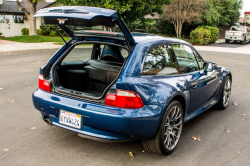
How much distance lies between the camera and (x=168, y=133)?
11.8 ft

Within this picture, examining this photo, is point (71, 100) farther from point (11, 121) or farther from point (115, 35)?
point (11, 121)

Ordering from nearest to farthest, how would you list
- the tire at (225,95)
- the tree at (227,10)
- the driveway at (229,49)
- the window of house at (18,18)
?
the tire at (225,95)
the driveway at (229,49)
the window of house at (18,18)
the tree at (227,10)

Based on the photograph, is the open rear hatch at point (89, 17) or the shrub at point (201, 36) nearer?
the open rear hatch at point (89, 17)

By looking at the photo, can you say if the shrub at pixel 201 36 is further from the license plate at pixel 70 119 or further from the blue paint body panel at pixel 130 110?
the license plate at pixel 70 119

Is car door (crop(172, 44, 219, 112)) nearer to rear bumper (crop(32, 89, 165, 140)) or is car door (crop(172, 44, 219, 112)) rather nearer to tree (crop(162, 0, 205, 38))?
rear bumper (crop(32, 89, 165, 140))

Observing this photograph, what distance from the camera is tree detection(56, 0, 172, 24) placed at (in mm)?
19141

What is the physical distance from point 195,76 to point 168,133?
1171 millimetres

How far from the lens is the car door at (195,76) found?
13.4 ft

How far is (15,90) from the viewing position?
677 cm

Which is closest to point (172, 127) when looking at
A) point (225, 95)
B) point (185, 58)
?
point (185, 58)

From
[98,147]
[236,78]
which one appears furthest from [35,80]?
[236,78]

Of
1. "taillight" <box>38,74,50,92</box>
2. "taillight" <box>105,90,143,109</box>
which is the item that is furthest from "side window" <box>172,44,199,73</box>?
"taillight" <box>38,74,50,92</box>

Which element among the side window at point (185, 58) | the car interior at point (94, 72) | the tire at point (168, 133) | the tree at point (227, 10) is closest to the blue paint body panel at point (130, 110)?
the tire at point (168, 133)

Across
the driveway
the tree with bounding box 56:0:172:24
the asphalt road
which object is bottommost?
the asphalt road
